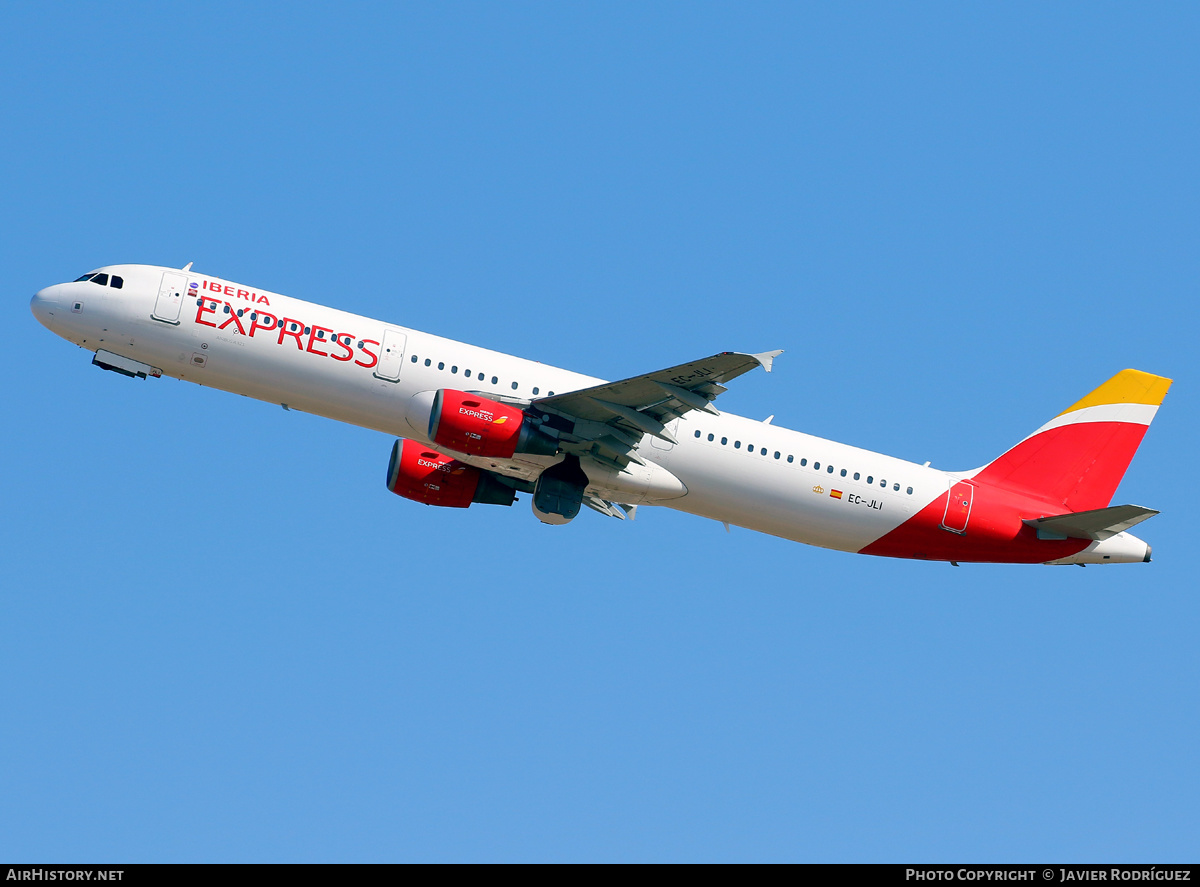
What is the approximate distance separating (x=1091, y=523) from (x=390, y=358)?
22453 millimetres

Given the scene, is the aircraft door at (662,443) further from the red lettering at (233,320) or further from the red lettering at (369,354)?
the red lettering at (233,320)

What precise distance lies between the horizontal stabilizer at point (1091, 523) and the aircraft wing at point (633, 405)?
12565mm

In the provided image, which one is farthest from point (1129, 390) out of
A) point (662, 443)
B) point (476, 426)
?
point (476, 426)

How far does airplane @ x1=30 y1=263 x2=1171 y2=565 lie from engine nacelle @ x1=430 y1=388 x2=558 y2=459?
1.6 inches

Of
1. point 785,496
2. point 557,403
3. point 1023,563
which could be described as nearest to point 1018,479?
point 1023,563

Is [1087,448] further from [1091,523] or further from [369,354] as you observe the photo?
[369,354]

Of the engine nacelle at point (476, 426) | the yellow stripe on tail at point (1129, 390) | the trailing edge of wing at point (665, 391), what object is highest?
the yellow stripe on tail at point (1129, 390)

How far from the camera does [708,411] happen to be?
34.9 meters

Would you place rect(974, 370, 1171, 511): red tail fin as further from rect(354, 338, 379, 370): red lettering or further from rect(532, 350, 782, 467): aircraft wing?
rect(354, 338, 379, 370): red lettering

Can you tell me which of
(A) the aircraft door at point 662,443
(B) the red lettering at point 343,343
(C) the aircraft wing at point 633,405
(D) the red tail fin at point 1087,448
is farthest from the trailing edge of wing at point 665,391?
(D) the red tail fin at point 1087,448

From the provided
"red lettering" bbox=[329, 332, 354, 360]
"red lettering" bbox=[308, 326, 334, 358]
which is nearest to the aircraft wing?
"red lettering" bbox=[329, 332, 354, 360]

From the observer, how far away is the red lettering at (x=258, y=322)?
36.4 meters

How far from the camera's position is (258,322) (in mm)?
36438
